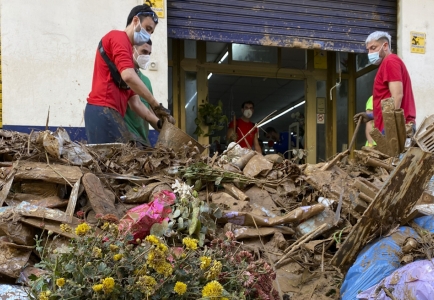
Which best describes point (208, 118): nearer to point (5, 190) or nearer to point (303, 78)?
point (303, 78)

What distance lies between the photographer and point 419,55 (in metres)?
6.17

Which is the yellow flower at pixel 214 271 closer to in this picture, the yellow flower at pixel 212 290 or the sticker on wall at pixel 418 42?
the yellow flower at pixel 212 290

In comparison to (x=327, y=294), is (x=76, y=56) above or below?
above

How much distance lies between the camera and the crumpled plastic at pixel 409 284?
1.62 m

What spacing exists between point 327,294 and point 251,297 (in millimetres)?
572

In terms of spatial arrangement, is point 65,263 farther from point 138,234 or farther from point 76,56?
point 76,56

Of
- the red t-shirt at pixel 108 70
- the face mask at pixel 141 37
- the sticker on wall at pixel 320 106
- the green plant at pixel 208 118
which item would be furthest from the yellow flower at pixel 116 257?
the sticker on wall at pixel 320 106

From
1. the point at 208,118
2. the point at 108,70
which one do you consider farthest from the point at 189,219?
the point at 208,118

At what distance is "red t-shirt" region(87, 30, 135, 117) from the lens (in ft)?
10.3

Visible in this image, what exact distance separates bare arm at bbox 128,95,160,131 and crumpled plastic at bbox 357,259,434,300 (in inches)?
90.2

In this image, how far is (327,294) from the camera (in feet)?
6.44

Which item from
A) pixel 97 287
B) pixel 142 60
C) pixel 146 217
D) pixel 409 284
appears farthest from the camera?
pixel 142 60

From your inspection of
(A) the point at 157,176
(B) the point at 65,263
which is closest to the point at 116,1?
(A) the point at 157,176

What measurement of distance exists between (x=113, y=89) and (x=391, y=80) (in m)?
2.49
